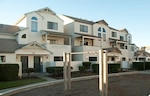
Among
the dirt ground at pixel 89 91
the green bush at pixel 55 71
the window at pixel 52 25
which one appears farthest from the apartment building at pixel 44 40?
the dirt ground at pixel 89 91

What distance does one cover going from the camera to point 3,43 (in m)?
26.2

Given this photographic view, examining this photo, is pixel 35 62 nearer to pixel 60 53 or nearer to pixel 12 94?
pixel 60 53

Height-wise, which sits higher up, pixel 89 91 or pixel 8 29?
pixel 8 29

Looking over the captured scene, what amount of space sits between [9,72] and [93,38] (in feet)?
66.5

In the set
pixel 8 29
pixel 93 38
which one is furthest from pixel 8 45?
pixel 93 38

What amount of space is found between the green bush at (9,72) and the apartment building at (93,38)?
15.4 meters

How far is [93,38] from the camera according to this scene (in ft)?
118

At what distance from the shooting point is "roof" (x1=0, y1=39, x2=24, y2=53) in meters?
24.7

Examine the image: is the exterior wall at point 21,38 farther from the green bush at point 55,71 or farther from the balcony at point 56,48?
the green bush at point 55,71

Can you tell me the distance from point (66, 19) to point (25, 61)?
47.4ft

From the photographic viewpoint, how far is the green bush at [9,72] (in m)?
18.8

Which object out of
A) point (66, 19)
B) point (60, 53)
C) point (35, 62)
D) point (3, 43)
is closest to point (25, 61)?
point (35, 62)

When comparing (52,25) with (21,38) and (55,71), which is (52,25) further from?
(55,71)

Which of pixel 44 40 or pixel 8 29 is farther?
pixel 44 40
